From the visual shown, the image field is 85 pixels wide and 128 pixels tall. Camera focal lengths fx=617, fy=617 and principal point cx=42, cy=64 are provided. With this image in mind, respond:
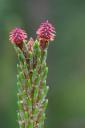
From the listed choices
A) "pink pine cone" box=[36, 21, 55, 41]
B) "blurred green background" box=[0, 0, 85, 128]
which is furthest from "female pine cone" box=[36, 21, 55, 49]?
"blurred green background" box=[0, 0, 85, 128]

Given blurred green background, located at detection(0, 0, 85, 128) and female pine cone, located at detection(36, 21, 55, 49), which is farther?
blurred green background, located at detection(0, 0, 85, 128)

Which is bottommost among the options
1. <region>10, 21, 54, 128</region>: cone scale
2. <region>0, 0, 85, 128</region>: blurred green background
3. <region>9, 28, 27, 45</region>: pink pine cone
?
<region>10, 21, 54, 128</region>: cone scale

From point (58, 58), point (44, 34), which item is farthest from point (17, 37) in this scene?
point (58, 58)

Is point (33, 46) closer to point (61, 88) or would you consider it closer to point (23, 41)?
point (23, 41)

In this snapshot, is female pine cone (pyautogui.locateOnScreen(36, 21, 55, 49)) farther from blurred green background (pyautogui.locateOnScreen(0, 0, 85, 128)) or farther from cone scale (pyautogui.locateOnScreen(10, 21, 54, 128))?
blurred green background (pyautogui.locateOnScreen(0, 0, 85, 128))

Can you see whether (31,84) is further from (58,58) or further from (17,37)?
(58,58)

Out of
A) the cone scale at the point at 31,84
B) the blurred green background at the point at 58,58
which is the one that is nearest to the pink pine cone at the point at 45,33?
the cone scale at the point at 31,84

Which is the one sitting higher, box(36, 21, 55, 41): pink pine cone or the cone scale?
box(36, 21, 55, 41): pink pine cone

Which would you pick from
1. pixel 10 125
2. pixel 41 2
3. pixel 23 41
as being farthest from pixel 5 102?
pixel 23 41

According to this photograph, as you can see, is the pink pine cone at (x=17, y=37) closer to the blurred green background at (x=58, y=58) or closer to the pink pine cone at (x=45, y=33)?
the pink pine cone at (x=45, y=33)
